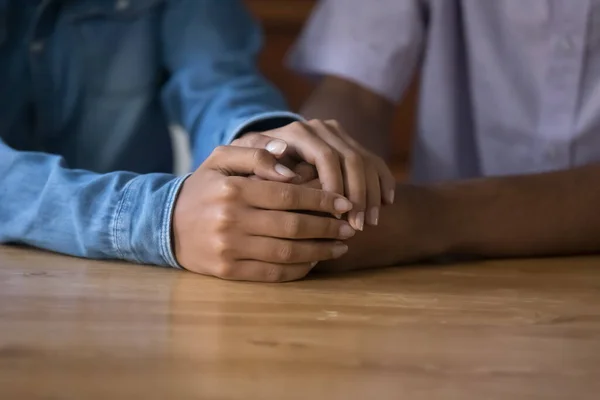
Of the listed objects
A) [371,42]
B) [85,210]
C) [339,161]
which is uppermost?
[371,42]

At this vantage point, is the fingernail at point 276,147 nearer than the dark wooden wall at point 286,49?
Yes

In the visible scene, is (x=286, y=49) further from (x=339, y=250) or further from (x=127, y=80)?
(x=339, y=250)

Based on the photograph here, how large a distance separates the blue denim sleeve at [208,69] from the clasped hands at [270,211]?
24cm

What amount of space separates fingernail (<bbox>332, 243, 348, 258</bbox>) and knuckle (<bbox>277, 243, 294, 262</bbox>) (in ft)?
0.14

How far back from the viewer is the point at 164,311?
0.55 meters

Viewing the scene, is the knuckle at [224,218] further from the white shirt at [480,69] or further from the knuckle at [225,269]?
the white shirt at [480,69]

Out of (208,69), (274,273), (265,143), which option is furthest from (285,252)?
(208,69)

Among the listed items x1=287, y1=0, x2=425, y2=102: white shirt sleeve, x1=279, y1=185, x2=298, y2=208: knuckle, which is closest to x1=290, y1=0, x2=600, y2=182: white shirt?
x1=287, y1=0, x2=425, y2=102: white shirt sleeve

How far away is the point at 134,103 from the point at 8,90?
16cm

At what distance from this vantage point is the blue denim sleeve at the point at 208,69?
0.92m

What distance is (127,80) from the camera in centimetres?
98

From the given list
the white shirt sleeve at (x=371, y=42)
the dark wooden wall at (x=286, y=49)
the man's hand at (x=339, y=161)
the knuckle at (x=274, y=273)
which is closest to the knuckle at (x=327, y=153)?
the man's hand at (x=339, y=161)

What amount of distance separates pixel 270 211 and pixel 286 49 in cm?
91

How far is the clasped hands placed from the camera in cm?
63
